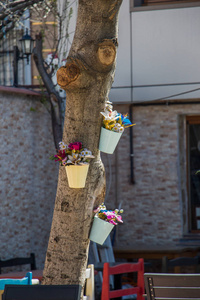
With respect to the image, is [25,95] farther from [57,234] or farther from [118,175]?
[57,234]

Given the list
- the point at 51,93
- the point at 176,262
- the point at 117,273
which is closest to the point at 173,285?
the point at 117,273

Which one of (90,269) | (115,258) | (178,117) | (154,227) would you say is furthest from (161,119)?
(90,269)

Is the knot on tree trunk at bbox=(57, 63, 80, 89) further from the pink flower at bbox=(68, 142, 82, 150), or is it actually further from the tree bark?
the tree bark

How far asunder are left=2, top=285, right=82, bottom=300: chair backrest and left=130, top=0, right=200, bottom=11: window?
6507 millimetres

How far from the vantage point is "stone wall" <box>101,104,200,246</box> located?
999cm

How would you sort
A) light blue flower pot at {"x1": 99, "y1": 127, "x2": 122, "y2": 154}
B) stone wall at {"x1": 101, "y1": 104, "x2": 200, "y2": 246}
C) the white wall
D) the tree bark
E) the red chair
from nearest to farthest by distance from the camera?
light blue flower pot at {"x1": 99, "y1": 127, "x2": 122, "y2": 154} < the red chair < the tree bark < the white wall < stone wall at {"x1": 101, "y1": 104, "x2": 200, "y2": 246}

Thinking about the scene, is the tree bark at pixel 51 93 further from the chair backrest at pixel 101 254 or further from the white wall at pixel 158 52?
the chair backrest at pixel 101 254

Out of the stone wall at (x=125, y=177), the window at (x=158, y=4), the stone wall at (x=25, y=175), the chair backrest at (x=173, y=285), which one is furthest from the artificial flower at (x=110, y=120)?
the window at (x=158, y=4)

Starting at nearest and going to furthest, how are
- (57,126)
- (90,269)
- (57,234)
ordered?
(57,234), (90,269), (57,126)

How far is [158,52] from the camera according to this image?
32.4 feet

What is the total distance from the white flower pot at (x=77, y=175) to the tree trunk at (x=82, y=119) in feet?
0.39

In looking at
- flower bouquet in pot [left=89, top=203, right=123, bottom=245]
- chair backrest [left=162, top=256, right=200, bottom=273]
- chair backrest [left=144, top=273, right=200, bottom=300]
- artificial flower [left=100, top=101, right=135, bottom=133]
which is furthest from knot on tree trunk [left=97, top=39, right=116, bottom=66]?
chair backrest [left=162, top=256, right=200, bottom=273]

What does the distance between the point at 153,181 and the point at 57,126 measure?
1.99 meters

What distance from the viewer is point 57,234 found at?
16.7 ft
